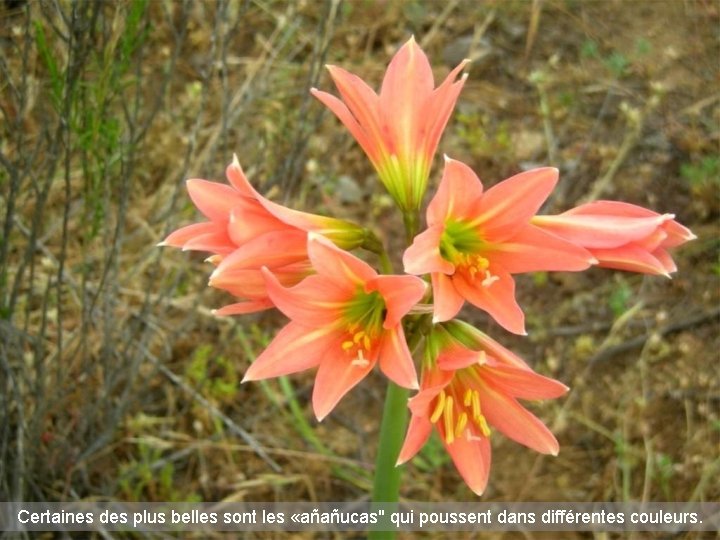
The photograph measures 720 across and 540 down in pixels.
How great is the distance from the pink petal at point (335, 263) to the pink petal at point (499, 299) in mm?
180

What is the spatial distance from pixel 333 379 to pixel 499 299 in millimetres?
316

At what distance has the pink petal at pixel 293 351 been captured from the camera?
4.74 ft

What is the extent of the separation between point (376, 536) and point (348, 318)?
1.60ft

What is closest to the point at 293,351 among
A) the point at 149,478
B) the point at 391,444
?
the point at 391,444

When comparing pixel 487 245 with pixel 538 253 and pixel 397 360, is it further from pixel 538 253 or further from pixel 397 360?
pixel 397 360

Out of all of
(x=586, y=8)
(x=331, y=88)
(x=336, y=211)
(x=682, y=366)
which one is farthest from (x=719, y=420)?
(x=586, y=8)

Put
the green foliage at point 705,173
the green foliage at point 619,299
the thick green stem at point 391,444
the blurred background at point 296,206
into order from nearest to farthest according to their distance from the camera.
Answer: the thick green stem at point 391,444
the blurred background at point 296,206
the green foliage at point 619,299
the green foliage at point 705,173

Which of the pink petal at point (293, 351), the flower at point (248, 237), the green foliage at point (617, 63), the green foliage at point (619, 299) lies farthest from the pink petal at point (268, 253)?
the green foliage at point (617, 63)

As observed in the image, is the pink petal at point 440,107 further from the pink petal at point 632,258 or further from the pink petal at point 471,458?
the pink petal at point 471,458

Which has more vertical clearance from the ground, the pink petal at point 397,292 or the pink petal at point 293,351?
the pink petal at point 397,292

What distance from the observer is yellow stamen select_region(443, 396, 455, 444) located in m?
1.50

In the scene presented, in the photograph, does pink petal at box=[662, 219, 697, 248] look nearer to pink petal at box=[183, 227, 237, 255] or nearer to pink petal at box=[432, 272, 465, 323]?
pink petal at box=[432, 272, 465, 323]

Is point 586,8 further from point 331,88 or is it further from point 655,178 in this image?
point 331,88

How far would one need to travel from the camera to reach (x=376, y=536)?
1706 mm
